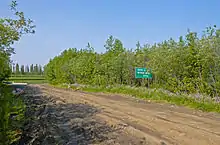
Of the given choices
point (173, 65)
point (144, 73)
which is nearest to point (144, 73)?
point (144, 73)

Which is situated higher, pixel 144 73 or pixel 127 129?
pixel 144 73

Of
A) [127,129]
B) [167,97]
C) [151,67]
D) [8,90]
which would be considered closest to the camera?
[8,90]

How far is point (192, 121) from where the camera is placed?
28.5 ft

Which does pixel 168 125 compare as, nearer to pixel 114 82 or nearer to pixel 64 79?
pixel 114 82

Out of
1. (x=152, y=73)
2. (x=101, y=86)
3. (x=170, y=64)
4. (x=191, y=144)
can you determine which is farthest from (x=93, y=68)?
(x=191, y=144)

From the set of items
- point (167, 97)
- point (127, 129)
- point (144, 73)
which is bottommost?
point (127, 129)

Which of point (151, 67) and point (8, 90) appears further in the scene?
point (151, 67)

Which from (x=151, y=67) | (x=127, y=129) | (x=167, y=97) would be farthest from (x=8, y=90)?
(x=151, y=67)

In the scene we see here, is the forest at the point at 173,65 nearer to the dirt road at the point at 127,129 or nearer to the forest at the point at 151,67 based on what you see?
the forest at the point at 151,67

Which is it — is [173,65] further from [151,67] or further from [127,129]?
[127,129]

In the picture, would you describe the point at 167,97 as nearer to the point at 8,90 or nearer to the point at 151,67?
the point at 151,67

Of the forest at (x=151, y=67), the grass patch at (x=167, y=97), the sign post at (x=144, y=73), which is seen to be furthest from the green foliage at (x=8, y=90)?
the sign post at (x=144, y=73)

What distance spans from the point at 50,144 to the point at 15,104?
2475mm

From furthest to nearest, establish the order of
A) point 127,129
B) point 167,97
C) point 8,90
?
point 167,97, point 127,129, point 8,90
